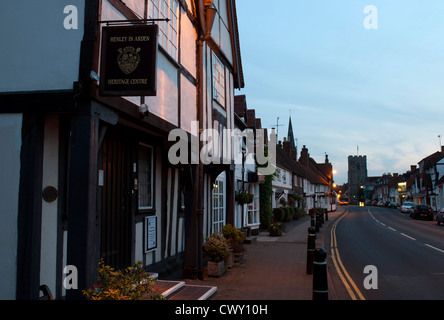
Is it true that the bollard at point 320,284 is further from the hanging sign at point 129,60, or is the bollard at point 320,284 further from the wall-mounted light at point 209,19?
the wall-mounted light at point 209,19

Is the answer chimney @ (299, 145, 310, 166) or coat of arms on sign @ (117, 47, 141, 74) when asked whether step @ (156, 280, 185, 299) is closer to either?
coat of arms on sign @ (117, 47, 141, 74)

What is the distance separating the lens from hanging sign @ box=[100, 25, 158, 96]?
5.04 metres

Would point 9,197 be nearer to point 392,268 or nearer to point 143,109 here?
point 143,109

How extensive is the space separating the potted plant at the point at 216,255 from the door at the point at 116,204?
8.08ft

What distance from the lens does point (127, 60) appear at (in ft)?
16.7

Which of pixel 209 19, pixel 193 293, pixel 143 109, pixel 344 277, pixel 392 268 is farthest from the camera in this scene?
pixel 392 268

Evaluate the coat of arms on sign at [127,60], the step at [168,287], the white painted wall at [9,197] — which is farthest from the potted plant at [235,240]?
the coat of arms on sign at [127,60]

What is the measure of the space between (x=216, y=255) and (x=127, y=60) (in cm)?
585

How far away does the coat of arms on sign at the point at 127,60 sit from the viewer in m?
5.08

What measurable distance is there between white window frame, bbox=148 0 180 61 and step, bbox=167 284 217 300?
4.90 meters

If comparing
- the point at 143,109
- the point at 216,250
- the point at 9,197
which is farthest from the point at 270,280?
the point at 9,197

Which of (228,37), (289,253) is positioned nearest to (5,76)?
(228,37)

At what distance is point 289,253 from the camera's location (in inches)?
543
